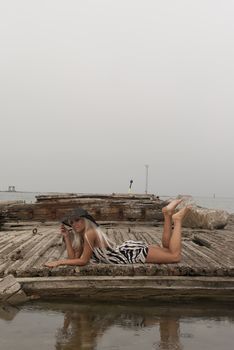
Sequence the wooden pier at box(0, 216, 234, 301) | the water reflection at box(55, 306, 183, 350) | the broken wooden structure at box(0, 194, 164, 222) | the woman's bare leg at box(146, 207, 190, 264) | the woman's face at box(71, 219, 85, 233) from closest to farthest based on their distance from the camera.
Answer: the water reflection at box(55, 306, 183, 350) → the wooden pier at box(0, 216, 234, 301) → the woman's face at box(71, 219, 85, 233) → the woman's bare leg at box(146, 207, 190, 264) → the broken wooden structure at box(0, 194, 164, 222)

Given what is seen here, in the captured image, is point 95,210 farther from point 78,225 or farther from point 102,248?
point 78,225

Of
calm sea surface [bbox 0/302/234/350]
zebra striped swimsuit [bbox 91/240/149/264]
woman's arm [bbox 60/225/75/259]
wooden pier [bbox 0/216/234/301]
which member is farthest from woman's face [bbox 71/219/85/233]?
calm sea surface [bbox 0/302/234/350]

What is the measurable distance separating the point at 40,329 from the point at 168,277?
2054 mm

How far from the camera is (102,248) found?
620 cm

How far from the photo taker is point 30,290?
18.6 feet

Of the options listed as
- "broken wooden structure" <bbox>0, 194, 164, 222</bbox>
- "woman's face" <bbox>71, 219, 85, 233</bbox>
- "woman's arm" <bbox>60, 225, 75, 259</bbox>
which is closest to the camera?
"woman's face" <bbox>71, 219, 85, 233</bbox>

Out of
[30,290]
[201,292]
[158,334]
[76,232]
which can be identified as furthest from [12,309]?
[201,292]

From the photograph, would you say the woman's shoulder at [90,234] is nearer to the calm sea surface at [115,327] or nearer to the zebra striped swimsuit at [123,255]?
the zebra striped swimsuit at [123,255]

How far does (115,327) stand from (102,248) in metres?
1.71

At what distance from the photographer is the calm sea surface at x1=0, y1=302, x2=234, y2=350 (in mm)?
4082

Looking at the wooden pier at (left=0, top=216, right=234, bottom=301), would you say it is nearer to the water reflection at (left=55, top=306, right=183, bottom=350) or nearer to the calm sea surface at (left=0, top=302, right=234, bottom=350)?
the calm sea surface at (left=0, top=302, right=234, bottom=350)

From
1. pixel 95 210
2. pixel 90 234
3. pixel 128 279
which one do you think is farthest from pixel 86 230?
pixel 95 210

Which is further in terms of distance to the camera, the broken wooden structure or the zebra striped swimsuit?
the broken wooden structure

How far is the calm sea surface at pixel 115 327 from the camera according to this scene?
161 inches
